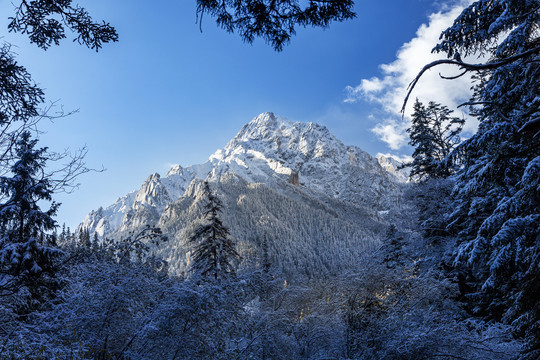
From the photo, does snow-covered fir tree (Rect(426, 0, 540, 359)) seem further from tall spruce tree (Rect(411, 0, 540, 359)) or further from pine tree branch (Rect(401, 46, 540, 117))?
pine tree branch (Rect(401, 46, 540, 117))

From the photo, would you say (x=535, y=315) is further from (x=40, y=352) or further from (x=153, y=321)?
(x=40, y=352)

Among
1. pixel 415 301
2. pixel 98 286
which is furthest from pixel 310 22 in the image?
pixel 415 301

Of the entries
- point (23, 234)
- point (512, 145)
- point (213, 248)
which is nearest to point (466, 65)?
point (512, 145)

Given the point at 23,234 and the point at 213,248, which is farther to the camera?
the point at 213,248

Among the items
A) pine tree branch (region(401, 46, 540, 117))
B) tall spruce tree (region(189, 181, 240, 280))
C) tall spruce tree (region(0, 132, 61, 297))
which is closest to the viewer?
pine tree branch (region(401, 46, 540, 117))

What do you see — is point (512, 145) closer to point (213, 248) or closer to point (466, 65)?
point (466, 65)

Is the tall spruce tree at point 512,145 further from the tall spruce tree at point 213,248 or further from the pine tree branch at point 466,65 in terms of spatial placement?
the tall spruce tree at point 213,248

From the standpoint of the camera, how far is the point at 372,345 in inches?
289

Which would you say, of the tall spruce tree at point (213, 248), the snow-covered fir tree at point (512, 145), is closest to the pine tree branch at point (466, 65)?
the snow-covered fir tree at point (512, 145)

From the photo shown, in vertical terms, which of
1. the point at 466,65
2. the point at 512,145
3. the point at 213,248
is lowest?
the point at 466,65

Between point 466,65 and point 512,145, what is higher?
point 512,145

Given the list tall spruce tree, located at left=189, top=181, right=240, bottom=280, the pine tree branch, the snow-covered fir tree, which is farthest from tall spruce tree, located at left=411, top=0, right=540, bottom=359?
tall spruce tree, located at left=189, top=181, right=240, bottom=280

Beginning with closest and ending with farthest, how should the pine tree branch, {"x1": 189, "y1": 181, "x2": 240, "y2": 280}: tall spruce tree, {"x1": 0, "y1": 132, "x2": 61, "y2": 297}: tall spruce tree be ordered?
the pine tree branch < {"x1": 0, "y1": 132, "x2": 61, "y2": 297}: tall spruce tree < {"x1": 189, "y1": 181, "x2": 240, "y2": 280}: tall spruce tree

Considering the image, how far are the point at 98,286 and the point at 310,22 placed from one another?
6228 millimetres
